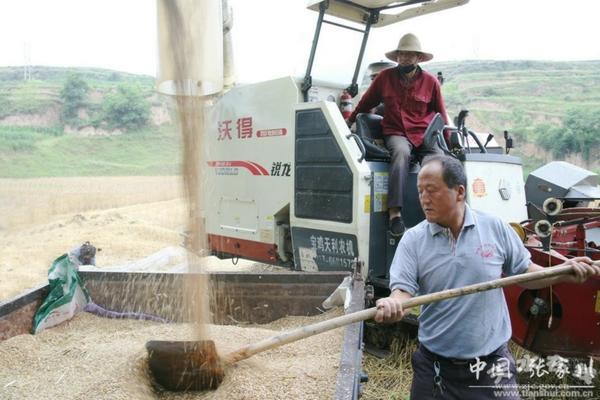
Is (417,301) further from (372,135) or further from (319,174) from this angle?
(372,135)

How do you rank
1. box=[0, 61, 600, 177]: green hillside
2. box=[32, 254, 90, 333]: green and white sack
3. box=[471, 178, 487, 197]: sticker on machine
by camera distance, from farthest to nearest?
box=[0, 61, 600, 177]: green hillside
box=[471, 178, 487, 197]: sticker on machine
box=[32, 254, 90, 333]: green and white sack

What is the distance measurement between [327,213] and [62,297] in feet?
6.07

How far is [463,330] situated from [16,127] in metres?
23.1

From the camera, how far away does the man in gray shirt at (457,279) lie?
1.75 m

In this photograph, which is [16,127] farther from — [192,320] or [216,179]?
[192,320]

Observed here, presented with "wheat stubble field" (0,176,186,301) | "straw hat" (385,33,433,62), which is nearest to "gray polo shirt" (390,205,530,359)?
"straw hat" (385,33,433,62)

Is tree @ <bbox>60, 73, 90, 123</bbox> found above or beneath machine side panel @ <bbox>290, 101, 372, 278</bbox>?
above

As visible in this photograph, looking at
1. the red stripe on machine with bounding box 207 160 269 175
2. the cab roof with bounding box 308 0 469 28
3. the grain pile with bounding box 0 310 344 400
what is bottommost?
the grain pile with bounding box 0 310 344 400

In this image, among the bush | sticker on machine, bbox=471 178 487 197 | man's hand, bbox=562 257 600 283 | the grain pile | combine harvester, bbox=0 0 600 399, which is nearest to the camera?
man's hand, bbox=562 257 600 283

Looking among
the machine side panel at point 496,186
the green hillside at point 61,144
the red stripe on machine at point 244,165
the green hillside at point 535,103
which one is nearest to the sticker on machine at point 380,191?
the machine side panel at point 496,186

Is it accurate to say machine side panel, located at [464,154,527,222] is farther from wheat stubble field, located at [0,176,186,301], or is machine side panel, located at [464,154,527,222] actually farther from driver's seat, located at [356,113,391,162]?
wheat stubble field, located at [0,176,186,301]

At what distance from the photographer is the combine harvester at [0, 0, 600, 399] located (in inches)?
100

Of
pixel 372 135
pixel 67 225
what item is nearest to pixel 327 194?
pixel 372 135

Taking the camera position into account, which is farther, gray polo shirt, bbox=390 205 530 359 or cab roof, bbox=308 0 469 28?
cab roof, bbox=308 0 469 28
